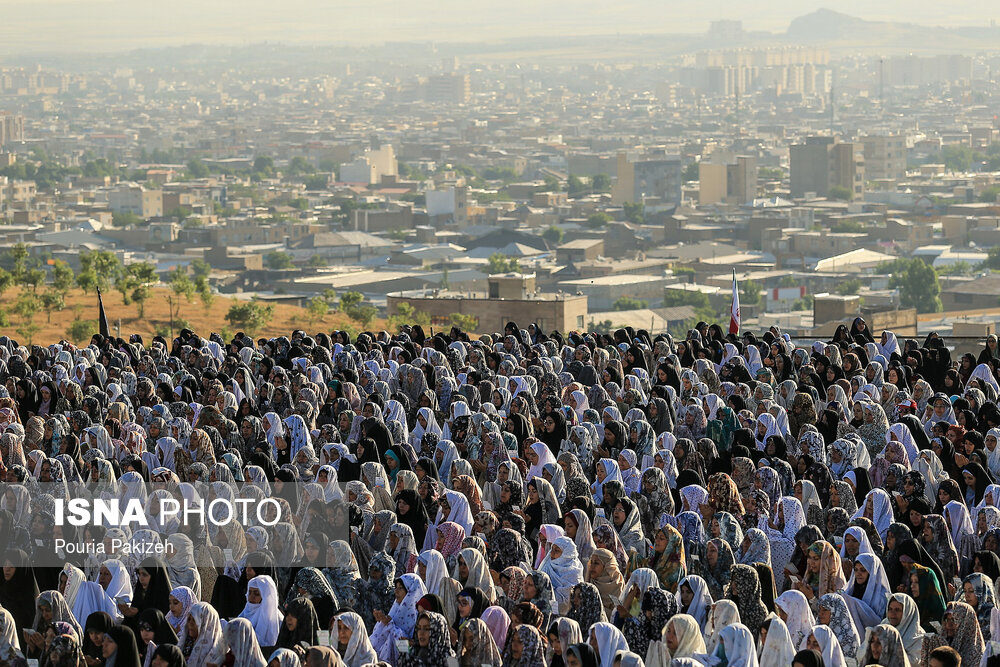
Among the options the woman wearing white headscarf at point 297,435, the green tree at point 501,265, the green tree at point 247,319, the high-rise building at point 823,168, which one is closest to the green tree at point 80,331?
the green tree at point 247,319

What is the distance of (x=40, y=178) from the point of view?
12450cm

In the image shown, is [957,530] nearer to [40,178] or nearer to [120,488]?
[120,488]

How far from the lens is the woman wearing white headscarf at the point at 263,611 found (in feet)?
16.7

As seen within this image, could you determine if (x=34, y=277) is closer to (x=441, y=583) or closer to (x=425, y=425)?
(x=425, y=425)

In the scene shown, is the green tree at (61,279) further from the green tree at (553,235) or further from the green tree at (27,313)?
the green tree at (553,235)

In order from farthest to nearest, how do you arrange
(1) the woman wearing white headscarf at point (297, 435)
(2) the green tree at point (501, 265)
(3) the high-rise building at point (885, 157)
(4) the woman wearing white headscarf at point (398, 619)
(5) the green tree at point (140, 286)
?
(3) the high-rise building at point (885, 157), (2) the green tree at point (501, 265), (5) the green tree at point (140, 286), (1) the woman wearing white headscarf at point (297, 435), (4) the woman wearing white headscarf at point (398, 619)

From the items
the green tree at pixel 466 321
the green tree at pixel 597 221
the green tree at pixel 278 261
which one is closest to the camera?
the green tree at pixel 466 321

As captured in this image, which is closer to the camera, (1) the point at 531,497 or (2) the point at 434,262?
(1) the point at 531,497

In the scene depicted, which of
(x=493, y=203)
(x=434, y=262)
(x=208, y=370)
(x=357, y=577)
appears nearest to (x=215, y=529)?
(x=357, y=577)

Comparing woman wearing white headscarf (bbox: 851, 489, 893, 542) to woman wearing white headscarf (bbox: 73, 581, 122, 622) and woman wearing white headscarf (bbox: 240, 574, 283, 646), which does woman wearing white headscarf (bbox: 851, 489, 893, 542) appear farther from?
woman wearing white headscarf (bbox: 73, 581, 122, 622)

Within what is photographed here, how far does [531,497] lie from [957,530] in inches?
66.6

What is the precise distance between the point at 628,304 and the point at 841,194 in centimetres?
5003

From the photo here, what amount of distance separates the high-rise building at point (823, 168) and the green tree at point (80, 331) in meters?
85.6

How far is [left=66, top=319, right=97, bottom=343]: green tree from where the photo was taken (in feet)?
91.7
